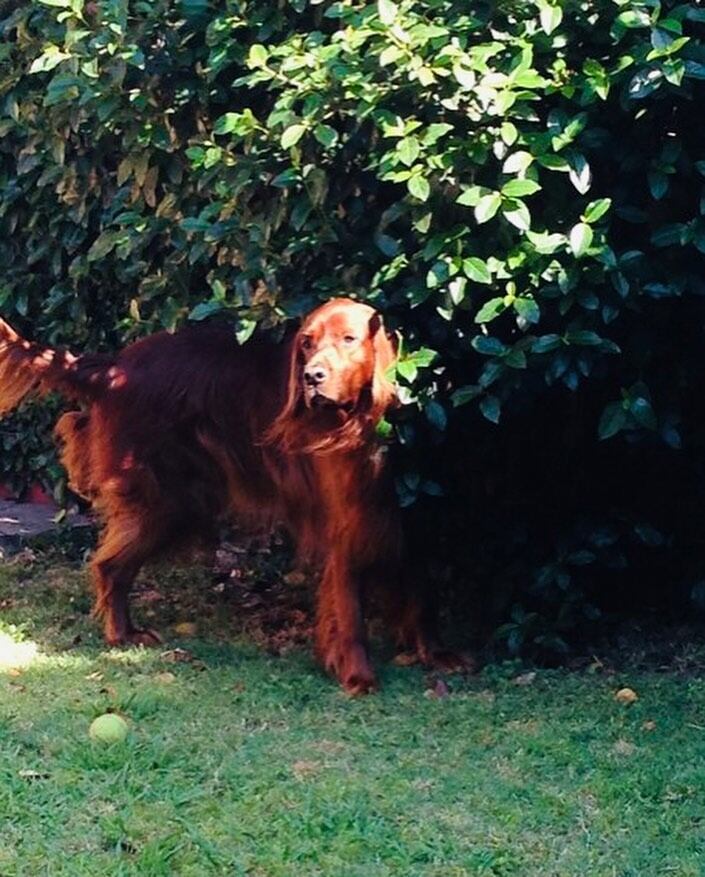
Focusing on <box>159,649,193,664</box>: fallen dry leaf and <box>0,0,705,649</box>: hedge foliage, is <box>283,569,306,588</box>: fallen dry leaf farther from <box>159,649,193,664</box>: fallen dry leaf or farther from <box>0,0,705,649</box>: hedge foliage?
<box>159,649,193,664</box>: fallen dry leaf

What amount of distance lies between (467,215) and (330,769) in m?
1.70

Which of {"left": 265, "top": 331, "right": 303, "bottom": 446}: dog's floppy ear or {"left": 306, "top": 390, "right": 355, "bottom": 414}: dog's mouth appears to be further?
{"left": 265, "top": 331, "right": 303, "bottom": 446}: dog's floppy ear

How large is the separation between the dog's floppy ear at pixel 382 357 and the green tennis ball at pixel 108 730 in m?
1.35

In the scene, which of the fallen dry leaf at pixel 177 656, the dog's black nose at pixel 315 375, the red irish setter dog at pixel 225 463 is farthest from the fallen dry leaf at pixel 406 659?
the dog's black nose at pixel 315 375

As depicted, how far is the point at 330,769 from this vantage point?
4227 mm

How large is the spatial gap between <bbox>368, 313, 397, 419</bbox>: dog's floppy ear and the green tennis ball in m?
1.35

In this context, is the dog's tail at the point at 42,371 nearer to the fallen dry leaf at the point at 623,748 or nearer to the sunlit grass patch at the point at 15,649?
the sunlit grass patch at the point at 15,649

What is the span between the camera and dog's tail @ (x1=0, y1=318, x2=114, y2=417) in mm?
5789

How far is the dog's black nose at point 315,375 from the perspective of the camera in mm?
4906

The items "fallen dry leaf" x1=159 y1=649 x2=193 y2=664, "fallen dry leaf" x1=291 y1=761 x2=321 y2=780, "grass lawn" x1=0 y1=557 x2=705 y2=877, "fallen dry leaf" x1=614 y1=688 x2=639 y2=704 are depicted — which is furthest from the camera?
"fallen dry leaf" x1=159 y1=649 x2=193 y2=664

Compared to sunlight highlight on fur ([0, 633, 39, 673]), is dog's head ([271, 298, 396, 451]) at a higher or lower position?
higher

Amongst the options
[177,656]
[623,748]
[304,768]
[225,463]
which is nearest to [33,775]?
[304,768]

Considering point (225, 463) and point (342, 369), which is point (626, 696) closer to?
point (342, 369)

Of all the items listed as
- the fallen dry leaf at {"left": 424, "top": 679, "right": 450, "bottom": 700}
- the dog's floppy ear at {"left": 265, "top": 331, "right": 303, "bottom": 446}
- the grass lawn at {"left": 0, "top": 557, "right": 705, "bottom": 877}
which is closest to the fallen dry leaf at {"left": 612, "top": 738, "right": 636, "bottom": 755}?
the grass lawn at {"left": 0, "top": 557, "right": 705, "bottom": 877}
